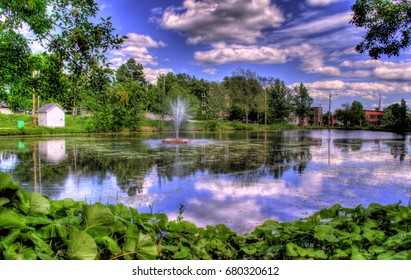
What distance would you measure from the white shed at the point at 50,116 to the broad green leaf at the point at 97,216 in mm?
36507

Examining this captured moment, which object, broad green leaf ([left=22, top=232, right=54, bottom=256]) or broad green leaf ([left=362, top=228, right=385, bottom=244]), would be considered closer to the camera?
broad green leaf ([left=22, top=232, right=54, bottom=256])

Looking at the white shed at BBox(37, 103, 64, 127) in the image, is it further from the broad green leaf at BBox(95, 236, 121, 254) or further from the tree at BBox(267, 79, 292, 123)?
the broad green leaf at BBox(95, 236, 121, 254)

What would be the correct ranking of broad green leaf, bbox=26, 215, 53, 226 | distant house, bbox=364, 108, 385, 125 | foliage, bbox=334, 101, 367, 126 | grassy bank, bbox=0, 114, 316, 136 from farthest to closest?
foliage, bbox=334, 101, 367, 126 → distant house, bbox=364, 108, 385, 125 → grassy bank, bbox=0, 114, 316, 136 → broad green leaf, bbox=26, 215, 53, 226

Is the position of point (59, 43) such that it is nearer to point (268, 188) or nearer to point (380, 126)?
point (268, 188)

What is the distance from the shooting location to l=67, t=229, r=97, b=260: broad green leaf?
5.23 ft

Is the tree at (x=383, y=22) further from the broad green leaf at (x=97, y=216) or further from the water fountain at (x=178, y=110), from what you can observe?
the water fountain at (x=178, y=110)

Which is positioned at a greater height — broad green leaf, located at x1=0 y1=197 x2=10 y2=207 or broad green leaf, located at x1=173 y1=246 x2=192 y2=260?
broad green leaf, located at x1=0 y1=197 x2=10 y2=207

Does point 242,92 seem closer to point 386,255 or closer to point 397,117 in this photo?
point 397,117

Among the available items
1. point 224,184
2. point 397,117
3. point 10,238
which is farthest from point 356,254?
point 397,117

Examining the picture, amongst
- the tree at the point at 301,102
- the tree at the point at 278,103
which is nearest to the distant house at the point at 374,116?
the tree at the point at 278,103

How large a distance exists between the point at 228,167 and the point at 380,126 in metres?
30.8

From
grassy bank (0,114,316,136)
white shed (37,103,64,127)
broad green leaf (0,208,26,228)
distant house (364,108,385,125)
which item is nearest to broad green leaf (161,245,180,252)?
broad green leaf (0,208,26,228)

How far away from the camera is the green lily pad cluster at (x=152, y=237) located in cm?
160

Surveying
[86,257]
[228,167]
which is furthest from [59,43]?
[228,167]
